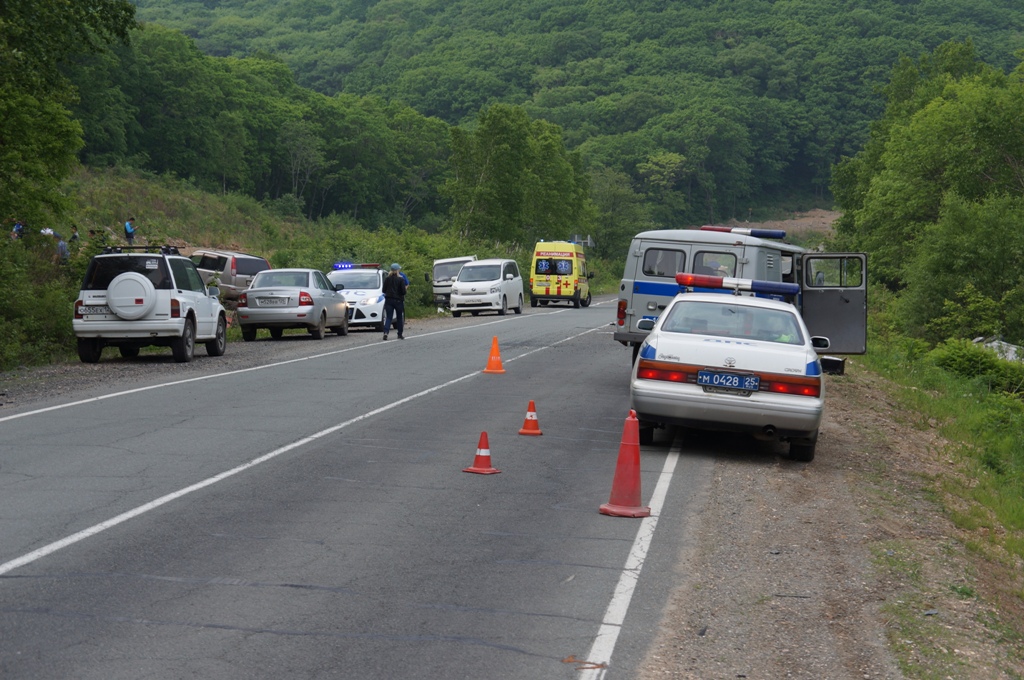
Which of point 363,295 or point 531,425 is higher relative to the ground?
point 363,295

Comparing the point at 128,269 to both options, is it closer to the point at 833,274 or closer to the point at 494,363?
the point at 494,363

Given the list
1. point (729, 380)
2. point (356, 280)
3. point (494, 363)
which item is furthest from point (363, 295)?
point (729, 380)

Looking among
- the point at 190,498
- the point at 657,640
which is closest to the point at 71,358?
the point at 190,498

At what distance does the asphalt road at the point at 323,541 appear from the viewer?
5633 mm

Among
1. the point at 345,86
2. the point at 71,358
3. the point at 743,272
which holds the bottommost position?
the point at 71,358

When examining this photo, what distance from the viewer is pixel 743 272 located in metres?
18.7

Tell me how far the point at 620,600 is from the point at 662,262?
12662 millimetres

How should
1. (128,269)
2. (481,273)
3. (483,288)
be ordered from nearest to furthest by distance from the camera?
1. (128,269)
2. (483,288)
3. (481,273)

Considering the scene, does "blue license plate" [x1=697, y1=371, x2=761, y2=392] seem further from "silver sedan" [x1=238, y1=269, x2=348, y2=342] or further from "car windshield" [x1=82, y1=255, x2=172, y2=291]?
"silver sedan" [x1=238, y1=269, x2=348, y2=342]

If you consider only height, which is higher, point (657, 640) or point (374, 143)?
point (374, 143)

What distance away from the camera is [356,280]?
33812mm

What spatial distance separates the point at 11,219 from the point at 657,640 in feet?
62.5

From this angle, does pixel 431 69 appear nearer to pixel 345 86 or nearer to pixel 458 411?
pixel 345 86

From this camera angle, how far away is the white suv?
2034 cm
